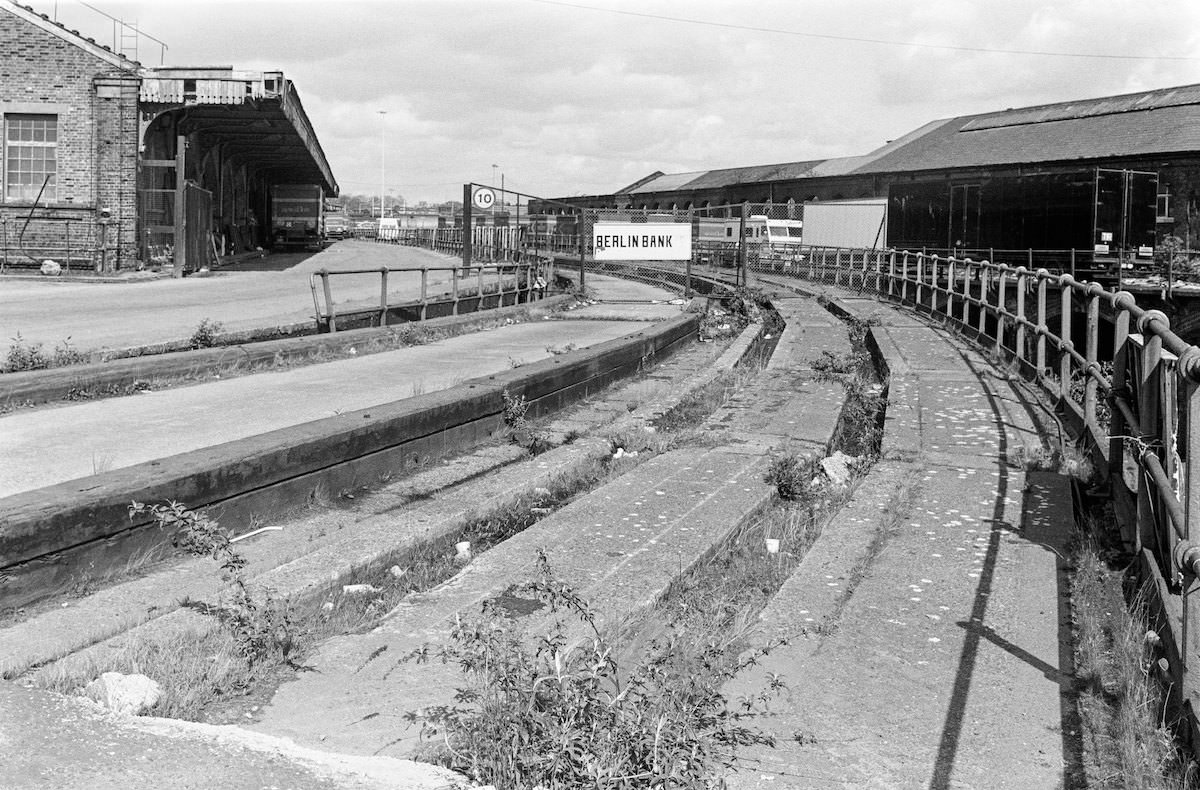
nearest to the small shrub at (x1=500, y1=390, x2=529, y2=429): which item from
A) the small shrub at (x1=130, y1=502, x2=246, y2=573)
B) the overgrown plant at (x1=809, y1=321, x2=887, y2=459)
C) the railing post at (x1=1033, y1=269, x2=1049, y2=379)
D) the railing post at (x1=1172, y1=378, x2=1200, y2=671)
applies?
the overgrown plant at (x1=809, y1=321, x2=887, y2=459)

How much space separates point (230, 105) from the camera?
34344 millimetres

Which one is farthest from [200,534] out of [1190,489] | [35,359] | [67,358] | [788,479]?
[67,358]

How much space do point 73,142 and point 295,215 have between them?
1120 inches

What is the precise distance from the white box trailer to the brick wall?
32194 millimetres

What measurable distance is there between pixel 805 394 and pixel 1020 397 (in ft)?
6.86

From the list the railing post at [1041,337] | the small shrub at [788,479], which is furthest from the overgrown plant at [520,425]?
the railing post at [1041,337]

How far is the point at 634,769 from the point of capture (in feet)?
11.0

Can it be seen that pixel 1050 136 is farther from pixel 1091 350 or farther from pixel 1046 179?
pixel 1091 350

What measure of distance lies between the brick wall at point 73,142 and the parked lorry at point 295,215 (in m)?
27.6

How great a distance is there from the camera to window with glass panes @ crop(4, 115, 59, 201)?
32219 mm

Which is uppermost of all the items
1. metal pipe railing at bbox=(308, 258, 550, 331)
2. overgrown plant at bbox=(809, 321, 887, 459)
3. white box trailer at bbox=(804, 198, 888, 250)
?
white box trailer at bbox=(804, 198, 888, 250)

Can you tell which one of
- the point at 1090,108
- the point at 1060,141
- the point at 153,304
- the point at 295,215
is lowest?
the point at 153,304

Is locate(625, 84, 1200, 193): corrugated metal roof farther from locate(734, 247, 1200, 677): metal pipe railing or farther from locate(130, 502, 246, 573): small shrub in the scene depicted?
locate(130, 502, 246, 573): small shrub

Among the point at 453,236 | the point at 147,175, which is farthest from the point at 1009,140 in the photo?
the point at 147,175
